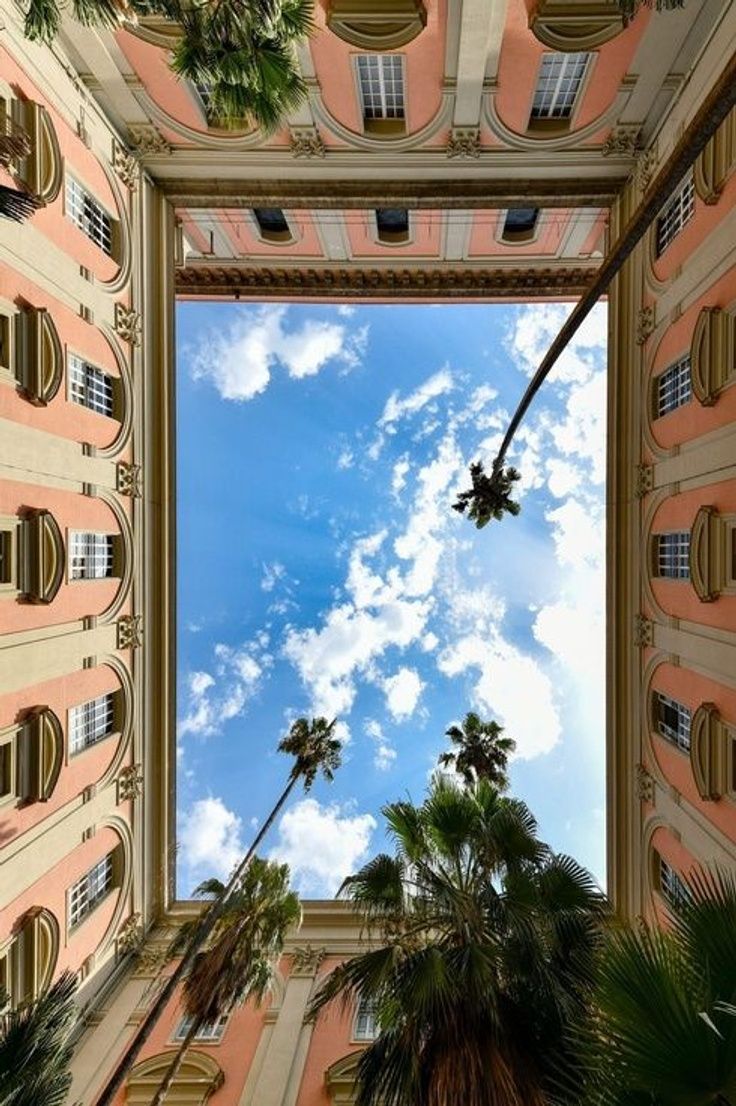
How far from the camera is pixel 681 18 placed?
1484cm

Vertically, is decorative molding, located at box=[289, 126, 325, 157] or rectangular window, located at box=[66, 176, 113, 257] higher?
decorative molding, located at box=[289, 126, 325, 157]

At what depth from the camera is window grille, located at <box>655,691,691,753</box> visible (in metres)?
16.4

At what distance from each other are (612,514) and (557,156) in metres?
10.9

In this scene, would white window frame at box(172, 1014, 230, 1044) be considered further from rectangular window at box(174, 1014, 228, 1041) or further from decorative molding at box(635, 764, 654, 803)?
decorative molding at box(635, 764, 654, 803)

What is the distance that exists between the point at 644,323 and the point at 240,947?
771 inches

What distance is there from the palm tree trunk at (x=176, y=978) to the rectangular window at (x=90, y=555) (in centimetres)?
820

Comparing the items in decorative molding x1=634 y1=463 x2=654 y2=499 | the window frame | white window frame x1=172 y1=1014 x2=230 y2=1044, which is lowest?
white window frame x1=172 y1=1014 x2=230 y2=1044

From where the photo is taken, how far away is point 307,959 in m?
18.4

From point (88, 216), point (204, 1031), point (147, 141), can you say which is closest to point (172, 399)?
point (88, 216)

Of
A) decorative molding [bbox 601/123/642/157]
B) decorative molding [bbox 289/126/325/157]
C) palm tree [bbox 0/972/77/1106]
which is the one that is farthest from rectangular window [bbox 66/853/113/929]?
decorative molding [bbox 601/123/642/157]

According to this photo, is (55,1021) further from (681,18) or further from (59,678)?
(681,18)

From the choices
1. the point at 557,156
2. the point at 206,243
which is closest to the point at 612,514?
the point at 557,156

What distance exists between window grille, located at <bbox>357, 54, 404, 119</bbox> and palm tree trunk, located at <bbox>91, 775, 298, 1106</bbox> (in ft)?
65.8

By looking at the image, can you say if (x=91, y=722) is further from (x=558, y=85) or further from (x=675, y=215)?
(x=558, y=85)
